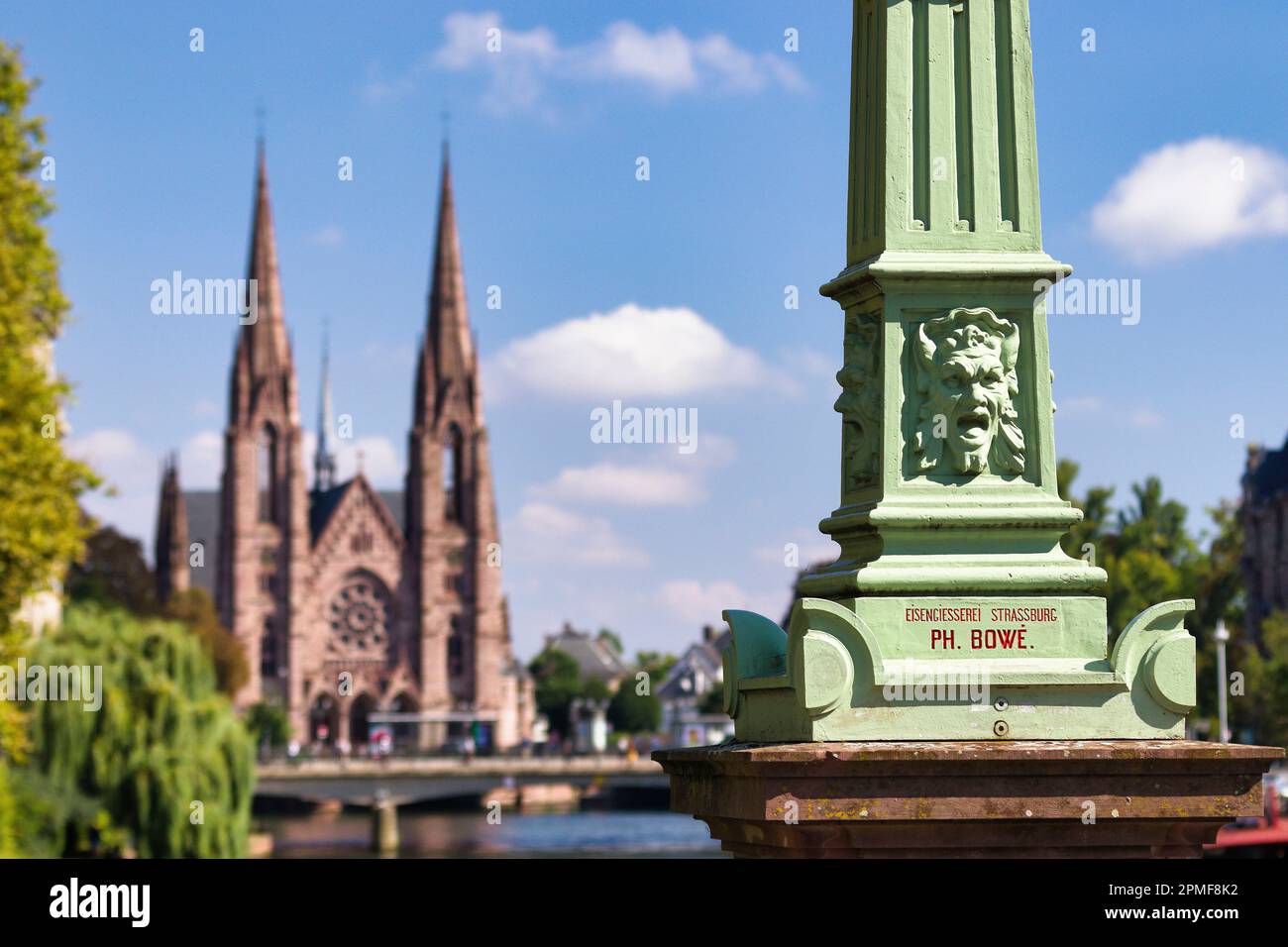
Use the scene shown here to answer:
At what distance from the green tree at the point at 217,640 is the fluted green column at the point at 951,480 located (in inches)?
4336

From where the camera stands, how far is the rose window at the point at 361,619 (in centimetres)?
14888

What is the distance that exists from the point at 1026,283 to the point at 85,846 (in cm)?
3212

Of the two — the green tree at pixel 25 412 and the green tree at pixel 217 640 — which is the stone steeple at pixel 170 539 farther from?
the green tree at pixel 25 412

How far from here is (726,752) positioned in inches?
254

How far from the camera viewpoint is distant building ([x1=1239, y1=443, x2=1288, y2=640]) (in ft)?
268

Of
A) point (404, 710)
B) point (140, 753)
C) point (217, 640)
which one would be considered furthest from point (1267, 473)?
point (404, 710)

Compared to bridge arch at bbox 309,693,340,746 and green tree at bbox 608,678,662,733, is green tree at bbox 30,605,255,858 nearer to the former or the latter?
bridge arch at bbox 309,693,340,746

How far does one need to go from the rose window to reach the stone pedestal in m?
144

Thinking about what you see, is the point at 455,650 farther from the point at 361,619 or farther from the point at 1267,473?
the point at 1267,473

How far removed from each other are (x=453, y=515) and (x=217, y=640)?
30.1 meters

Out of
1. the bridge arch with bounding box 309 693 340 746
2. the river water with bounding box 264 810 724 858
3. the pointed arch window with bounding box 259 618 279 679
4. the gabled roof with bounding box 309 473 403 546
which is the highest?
the gabled roof with bounding box 309 473 403 546

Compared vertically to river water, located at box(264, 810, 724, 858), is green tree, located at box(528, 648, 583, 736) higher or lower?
higher

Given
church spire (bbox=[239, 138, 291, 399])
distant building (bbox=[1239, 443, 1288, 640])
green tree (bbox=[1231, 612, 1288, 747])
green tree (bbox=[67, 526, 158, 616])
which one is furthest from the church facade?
green tree (bbox=[1231, 612, 1288, 747])
